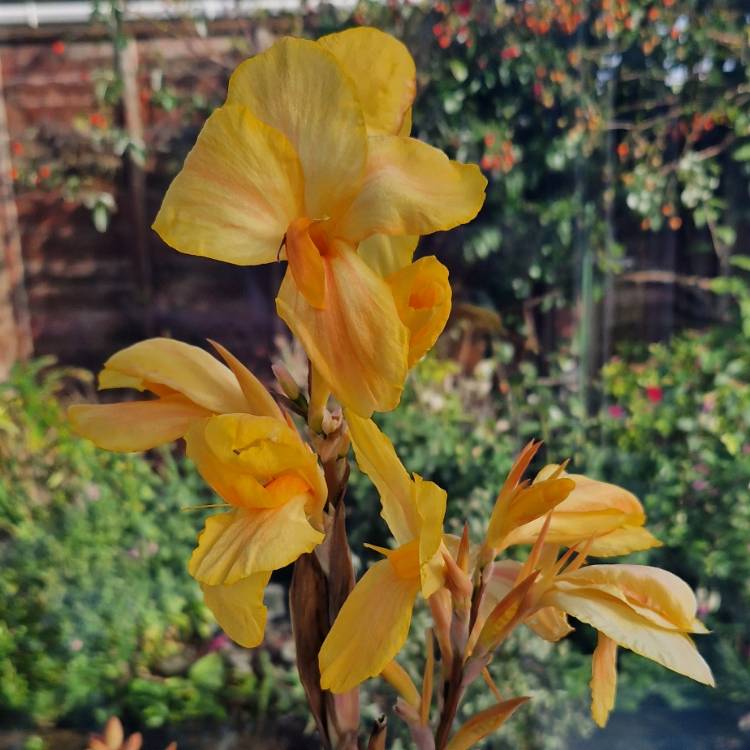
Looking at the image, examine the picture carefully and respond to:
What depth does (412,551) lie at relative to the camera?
0.46m

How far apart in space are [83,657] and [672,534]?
5.29 ft

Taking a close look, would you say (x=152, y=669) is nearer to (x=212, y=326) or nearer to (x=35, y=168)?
(x=212, y=326)

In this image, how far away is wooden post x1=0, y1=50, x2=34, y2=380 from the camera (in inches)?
101

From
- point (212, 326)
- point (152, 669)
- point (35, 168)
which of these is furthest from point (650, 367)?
point (35, 168)

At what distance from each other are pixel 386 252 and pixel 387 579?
20 centimetres

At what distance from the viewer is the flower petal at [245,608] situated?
42 cm

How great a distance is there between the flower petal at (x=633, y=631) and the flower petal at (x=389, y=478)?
10 cm

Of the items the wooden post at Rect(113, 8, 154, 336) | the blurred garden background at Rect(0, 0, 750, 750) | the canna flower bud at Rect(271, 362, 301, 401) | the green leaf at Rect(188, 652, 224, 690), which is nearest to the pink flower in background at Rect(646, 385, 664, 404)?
the blurred garden background at Rect(0, 0, 750, 750)

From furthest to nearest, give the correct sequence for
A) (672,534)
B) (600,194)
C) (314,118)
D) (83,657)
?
(600,194) < (672,534) < (83,657) < (314,118)

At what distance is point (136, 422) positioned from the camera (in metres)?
0.50

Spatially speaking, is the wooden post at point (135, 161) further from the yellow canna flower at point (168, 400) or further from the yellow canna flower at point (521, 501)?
the yellow canna flower at point (521, 501)

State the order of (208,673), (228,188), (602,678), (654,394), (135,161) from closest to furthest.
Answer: (228,188)
(602,678)
(208,673)
(654,394)
(135,161)

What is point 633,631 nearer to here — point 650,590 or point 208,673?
point 650,590

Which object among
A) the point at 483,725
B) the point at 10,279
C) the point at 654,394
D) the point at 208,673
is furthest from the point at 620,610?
the point at 10,279
